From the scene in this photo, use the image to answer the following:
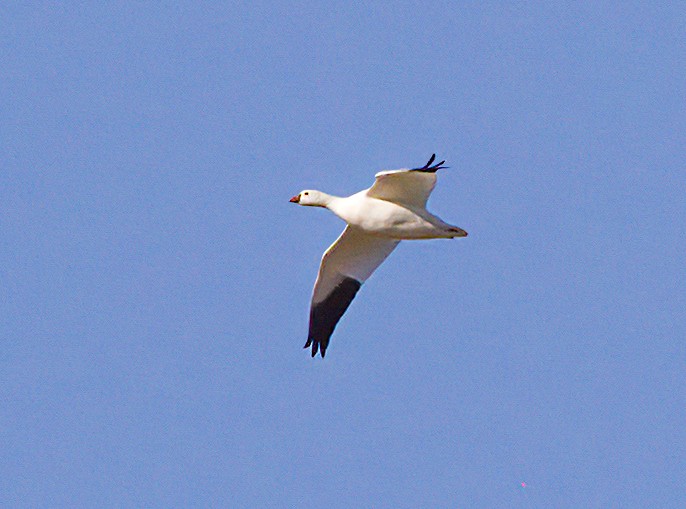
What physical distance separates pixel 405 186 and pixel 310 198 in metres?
1.81

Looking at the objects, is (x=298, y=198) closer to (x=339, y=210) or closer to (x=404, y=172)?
(x=339, y=210)

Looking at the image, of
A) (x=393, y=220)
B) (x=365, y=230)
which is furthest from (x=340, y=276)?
(x=393, y=220)

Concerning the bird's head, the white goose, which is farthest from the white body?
the bird's head

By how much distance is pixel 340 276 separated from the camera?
20.4 meters

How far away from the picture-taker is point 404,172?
1809cm

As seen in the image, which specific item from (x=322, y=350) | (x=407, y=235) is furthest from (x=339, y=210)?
(x=322, y=350)

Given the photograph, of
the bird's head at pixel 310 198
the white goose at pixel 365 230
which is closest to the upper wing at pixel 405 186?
the white goose at pixel 365 230

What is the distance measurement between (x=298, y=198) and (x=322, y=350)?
7.26 ft

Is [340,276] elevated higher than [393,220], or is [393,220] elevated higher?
[393,220]

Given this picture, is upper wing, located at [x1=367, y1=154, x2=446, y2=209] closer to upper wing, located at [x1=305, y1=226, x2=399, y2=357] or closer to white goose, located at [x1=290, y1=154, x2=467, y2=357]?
white goose, located at [x1=290, y1=154, x2=467, y2=357]

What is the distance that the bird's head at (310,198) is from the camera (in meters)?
19.8

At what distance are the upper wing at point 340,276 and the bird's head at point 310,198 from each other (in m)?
0.54

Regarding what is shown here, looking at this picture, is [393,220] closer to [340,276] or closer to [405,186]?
[405,186]

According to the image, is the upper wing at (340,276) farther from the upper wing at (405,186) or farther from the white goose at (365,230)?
the upper wing at (405,186)
